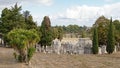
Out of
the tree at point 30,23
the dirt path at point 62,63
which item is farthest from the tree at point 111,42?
the tree at point 30,23

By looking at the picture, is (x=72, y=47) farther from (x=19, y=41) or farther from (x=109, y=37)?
(x=19, y=41)

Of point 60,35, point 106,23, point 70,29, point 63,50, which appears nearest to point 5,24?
point 63,50

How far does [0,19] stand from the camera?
42.9 m

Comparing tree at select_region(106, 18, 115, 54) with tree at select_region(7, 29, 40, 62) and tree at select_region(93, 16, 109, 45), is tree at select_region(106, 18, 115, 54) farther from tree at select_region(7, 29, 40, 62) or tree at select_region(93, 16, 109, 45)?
tree at select_region(7, 29, 40, 62)

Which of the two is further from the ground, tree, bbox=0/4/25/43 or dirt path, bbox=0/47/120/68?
tree, bbox=0/4/25/43

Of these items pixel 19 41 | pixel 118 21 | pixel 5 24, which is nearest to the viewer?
pixel 19 41

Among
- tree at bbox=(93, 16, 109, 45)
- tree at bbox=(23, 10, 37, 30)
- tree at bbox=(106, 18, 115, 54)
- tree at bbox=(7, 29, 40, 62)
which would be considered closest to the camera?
tree at bbox=(7, 29, 40, 62)

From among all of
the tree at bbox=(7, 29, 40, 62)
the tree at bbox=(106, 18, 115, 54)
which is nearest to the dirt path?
the tree at bbox=(7, 29, 40, 62)

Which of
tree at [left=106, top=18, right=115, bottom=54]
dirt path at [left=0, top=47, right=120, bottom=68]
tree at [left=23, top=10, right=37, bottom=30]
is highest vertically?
tree at [left=23, top=10, right=37, bottom=30]

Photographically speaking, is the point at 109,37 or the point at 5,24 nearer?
the point at 109,37

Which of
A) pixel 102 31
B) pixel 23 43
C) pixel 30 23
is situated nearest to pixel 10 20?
pixel 30 23

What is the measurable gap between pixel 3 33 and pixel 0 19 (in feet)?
7.27

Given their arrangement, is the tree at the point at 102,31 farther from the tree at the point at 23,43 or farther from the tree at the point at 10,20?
the tree at the point at 23,43

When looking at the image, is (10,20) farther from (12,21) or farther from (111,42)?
(111,42)
